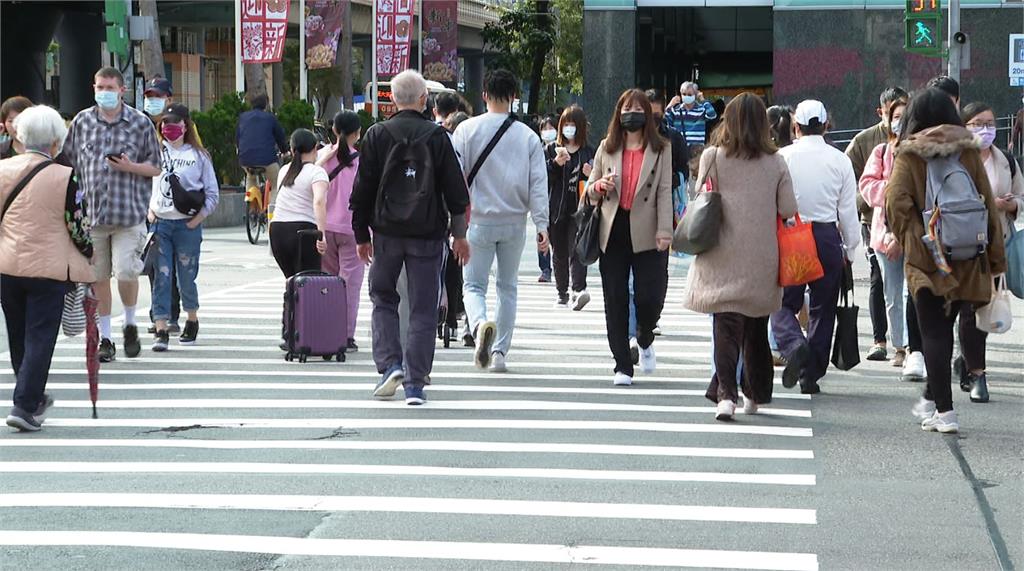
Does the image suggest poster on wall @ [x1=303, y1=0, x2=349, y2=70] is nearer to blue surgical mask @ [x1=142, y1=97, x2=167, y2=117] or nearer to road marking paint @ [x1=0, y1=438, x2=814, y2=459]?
blue surgical mask @ [x1=142, y1=97, x2=167, y2=117]

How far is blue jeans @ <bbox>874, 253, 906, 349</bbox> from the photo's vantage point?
1203cm

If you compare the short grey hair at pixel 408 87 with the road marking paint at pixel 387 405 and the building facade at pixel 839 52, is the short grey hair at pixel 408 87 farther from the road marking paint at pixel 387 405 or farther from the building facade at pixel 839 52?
the building facade at pixel 839 52

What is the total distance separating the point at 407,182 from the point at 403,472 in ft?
8.18

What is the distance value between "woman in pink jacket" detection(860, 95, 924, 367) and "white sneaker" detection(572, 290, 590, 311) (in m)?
4.10

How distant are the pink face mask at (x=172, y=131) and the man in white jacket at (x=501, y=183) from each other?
264 centimetres

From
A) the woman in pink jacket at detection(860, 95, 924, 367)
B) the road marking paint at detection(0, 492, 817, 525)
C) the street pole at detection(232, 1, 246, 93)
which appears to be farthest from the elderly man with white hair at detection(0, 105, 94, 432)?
the street pole at detection(232, 1, 246, 93)

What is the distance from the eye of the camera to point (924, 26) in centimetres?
2469

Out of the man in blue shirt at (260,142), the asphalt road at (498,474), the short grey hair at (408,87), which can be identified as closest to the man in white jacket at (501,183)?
the asphalt road at (498,474)

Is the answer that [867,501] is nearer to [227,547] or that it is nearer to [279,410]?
[227,547]

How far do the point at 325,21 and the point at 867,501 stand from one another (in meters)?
39.9

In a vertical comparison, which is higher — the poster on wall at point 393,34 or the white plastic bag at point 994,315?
the poster on wall at point 393,34

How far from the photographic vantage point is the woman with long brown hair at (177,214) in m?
13.1

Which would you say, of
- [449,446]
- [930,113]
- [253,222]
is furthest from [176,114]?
[253,222]

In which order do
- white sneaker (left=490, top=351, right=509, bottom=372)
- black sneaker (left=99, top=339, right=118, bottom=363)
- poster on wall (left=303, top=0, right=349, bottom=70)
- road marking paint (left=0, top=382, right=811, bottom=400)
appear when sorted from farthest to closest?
1. poster on wall (left=303, top=0, right=349, bottom=70)
2. black sneaker (left=99, top=339, right=118, bottom=363)
3. white sneaker (left=490, top=351, right=509, bottom=372)
4. road marking paint (left=0, top=382, right=811, bottom=400)
